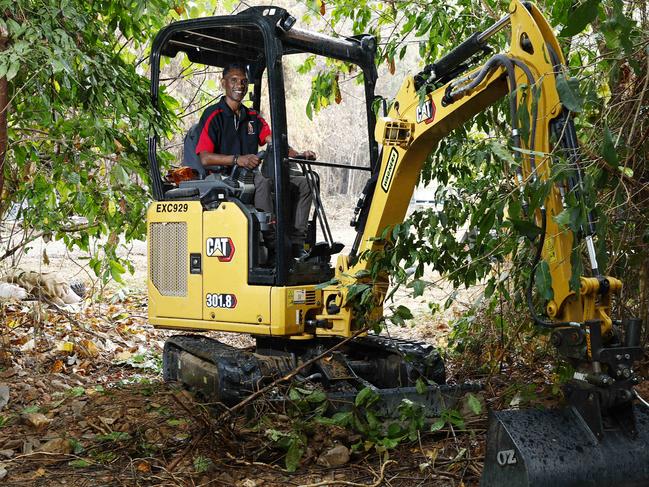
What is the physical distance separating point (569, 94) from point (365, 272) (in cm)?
214

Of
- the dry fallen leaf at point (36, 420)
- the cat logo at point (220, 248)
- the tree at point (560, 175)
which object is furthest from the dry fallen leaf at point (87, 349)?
the tree at point (560, 175)

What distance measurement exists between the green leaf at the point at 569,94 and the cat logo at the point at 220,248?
271 cm

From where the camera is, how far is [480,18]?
6.27m

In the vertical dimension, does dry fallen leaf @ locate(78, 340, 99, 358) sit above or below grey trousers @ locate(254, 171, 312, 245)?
below

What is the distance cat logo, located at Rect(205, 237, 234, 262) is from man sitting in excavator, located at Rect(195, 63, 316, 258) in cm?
28

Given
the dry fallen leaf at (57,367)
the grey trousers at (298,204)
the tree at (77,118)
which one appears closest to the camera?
the tree at (77,118)

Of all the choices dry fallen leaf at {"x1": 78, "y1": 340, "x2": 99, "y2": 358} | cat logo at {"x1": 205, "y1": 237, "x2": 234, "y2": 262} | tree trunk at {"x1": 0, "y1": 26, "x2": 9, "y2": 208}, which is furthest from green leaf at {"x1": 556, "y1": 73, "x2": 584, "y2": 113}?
dry fallen leaf at {"x1": 78, "y1": 340, "x2": 99, "y2": 358}

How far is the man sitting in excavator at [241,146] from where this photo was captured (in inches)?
213

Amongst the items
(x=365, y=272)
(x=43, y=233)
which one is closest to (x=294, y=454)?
(x=365, y=272)

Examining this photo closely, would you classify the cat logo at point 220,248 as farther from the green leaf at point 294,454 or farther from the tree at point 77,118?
the green leaf at point 294,454

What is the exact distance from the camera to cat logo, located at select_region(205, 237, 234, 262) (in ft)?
17.8

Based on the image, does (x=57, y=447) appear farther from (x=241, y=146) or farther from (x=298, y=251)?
(x=241, y=146)

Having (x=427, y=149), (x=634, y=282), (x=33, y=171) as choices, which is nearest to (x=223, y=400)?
(x=427, y=149)

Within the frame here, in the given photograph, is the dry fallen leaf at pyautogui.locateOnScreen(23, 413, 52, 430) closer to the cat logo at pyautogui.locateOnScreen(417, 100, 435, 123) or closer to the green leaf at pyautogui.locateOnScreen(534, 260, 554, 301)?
the cat logo at pyautogui.locateOnScreen(417, 100, 435, 123)
